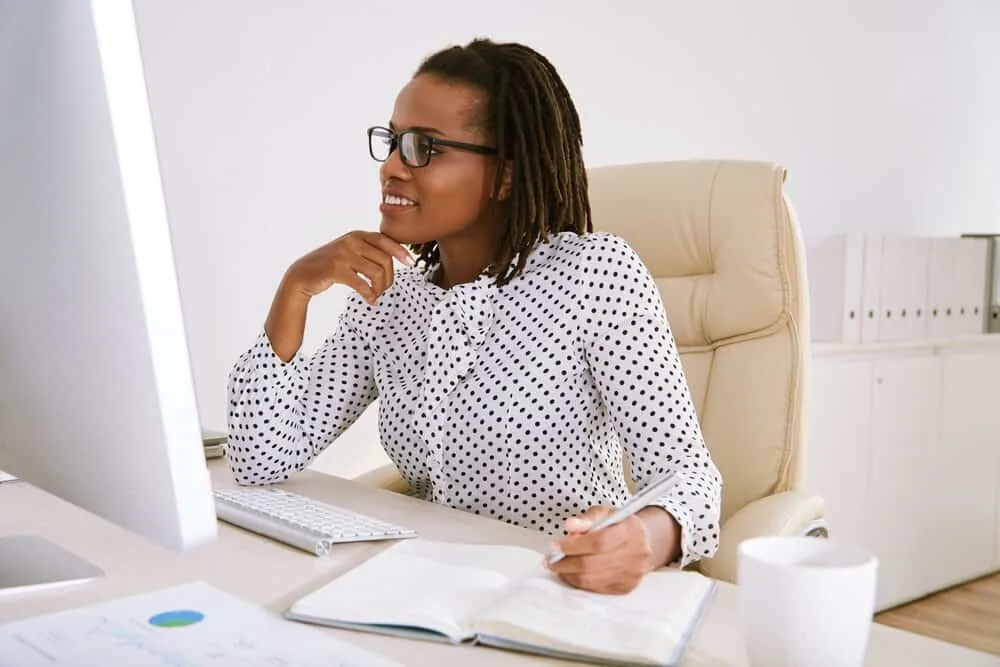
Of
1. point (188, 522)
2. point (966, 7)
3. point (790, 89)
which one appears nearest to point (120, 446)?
point (188, 522)

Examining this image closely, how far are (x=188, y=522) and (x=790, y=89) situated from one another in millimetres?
2836

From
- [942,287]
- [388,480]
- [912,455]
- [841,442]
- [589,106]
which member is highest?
[589,106]

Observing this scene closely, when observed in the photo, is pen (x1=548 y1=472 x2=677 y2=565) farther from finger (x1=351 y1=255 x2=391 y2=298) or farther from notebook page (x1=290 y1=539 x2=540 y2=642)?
finger (x1=351 y1=255 x2=391 y2=298)

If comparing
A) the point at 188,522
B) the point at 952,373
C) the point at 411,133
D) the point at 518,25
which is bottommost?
the point at 952,373

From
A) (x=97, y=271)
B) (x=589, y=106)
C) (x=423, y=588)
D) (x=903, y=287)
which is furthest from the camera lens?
(x=903, y=287)

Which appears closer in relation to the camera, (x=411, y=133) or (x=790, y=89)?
(x=411, y=133)

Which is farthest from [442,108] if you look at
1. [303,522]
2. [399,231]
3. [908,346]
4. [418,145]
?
[908,346]

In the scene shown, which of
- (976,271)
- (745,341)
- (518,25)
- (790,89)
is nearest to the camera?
(745,341)

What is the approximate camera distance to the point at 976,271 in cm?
329

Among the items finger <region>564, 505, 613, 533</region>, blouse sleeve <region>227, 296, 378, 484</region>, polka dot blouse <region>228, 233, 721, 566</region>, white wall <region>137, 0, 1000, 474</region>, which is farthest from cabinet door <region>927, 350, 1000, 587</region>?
finger <region>564, 505, 613, 533</region>

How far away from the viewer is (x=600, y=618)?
0.70 meters

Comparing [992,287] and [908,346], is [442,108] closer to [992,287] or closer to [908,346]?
[908,346]

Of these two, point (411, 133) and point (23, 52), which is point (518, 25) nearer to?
point (411, 133)

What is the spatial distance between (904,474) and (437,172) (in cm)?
226
